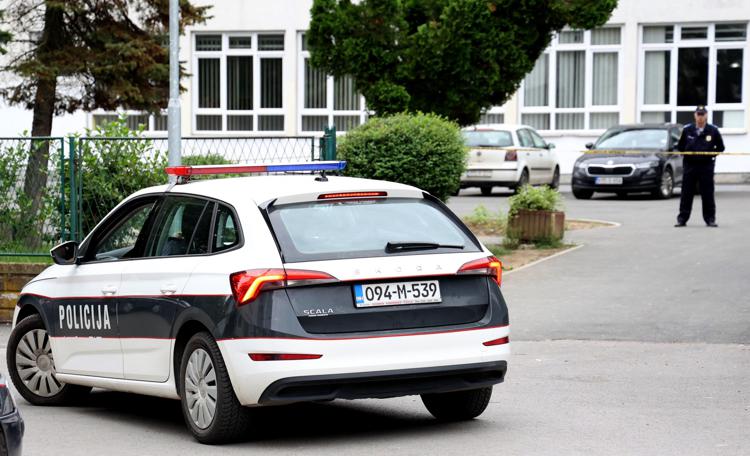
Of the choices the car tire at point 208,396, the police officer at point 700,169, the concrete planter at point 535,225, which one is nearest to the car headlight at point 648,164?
the police officer at point 700,169

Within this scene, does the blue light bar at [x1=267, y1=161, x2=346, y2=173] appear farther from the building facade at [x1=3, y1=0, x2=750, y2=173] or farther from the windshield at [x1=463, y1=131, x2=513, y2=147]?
the building facade at [x1=3, y1=0, x2=750, y2=173]

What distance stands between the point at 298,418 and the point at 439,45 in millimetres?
11630

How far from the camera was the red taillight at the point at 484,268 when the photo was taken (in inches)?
306

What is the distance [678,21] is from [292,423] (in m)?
31.9

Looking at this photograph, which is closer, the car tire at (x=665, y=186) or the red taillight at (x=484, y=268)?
the red taillight at (x=484, y=268)

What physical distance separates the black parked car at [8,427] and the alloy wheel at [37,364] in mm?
3647

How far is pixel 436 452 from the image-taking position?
24.2 feet

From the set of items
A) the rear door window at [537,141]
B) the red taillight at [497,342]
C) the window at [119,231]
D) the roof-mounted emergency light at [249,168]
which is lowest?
the red taillight at [497,342]

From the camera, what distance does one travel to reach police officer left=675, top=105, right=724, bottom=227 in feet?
71.2

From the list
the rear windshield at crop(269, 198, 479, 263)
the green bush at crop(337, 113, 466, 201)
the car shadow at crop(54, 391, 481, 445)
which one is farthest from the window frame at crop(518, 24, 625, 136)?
the rear windshield at crop(269, 198, 479, 263)

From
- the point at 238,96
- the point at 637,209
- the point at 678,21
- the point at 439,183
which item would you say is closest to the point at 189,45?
the point at 238,96

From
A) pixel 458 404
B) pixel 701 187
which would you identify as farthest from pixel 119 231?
pixel 701 187

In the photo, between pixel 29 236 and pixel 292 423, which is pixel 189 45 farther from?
pixel 292 423

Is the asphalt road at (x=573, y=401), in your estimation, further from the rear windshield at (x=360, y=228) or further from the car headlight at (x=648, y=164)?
the car headlight at (x=648, y=164)
